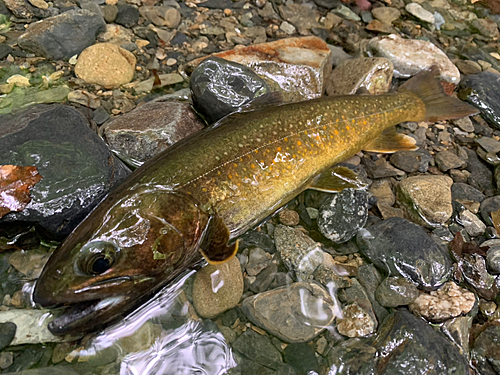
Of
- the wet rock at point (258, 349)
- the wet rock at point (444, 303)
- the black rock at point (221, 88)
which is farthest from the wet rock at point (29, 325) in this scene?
the wet rock at point (444, 303)

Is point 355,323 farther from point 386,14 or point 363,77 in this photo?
point 386,14

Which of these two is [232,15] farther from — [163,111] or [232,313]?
[232,313]

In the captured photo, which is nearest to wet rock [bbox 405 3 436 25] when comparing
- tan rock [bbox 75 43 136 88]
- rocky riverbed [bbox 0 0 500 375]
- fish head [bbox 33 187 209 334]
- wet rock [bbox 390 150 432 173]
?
rocky riverbed [bbox 0 0 500 375]

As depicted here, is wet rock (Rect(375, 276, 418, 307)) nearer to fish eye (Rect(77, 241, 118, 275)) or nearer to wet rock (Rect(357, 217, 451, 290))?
wet rock (Rect(357, 217, 451, 290))

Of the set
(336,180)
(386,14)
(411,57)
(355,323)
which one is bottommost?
(355,323)

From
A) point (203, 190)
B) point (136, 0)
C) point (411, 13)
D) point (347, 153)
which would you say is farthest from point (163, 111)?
point (411, 13)

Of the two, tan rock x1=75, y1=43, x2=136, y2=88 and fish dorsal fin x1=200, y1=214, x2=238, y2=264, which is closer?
fish dorsal fin x1=200, y1=214, x2=238, y2=264

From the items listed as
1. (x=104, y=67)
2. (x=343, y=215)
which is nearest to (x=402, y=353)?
(x=343, y=215)

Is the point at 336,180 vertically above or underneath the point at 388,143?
underneath
